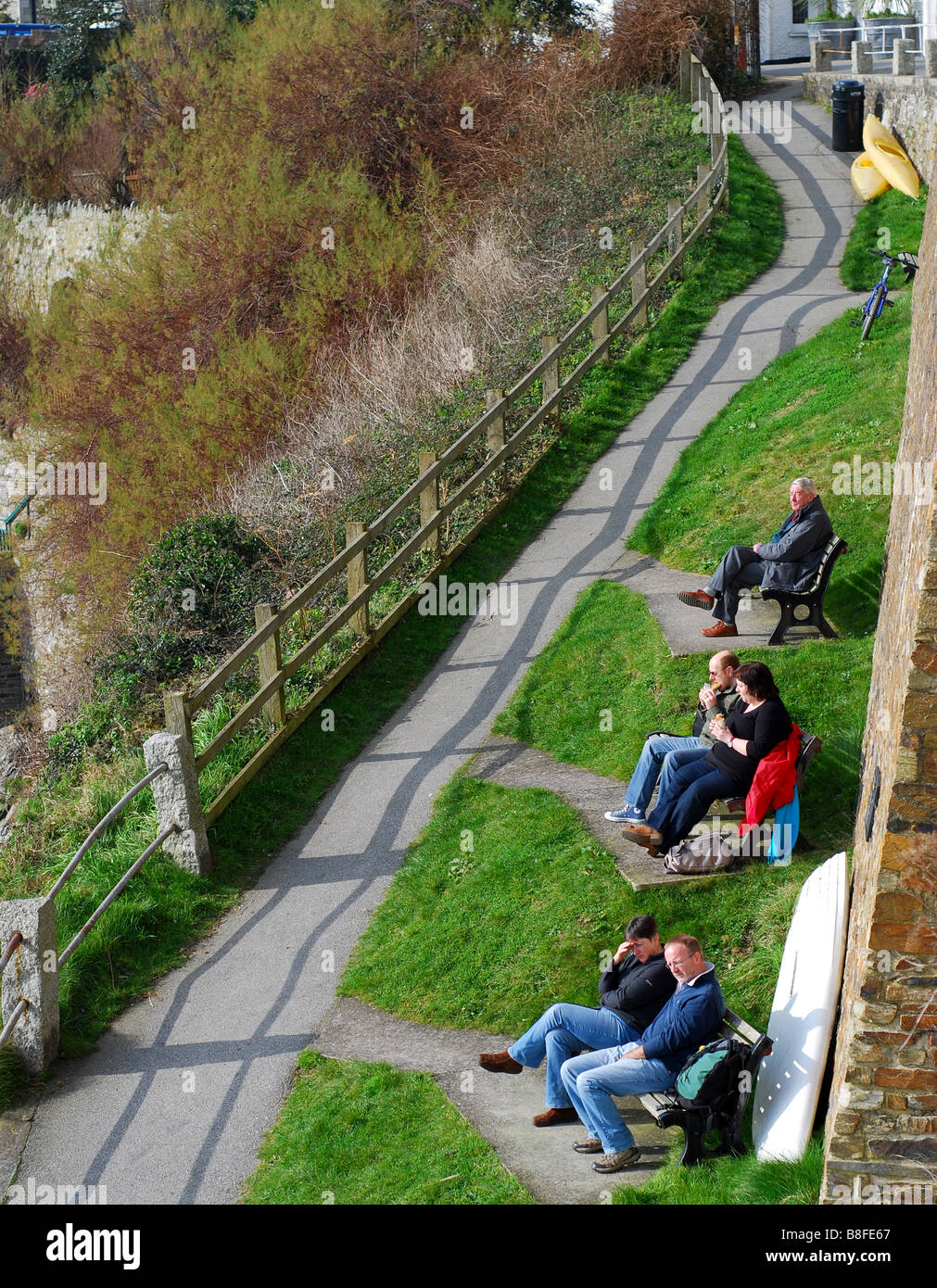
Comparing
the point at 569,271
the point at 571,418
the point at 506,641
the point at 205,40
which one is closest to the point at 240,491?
the point at 571,418

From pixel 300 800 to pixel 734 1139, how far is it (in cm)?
512

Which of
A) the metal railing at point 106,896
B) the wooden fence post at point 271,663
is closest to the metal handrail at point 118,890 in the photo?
the metal railing at point 106,896

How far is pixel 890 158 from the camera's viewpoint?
22484 mm

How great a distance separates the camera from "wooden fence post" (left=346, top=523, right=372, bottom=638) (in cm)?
1170

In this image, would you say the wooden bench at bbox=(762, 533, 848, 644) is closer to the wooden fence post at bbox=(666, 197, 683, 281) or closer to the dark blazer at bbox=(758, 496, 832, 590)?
the dark blazer at bbox=(758, 496, 832, 590)

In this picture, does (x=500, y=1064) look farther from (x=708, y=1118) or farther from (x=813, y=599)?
(x=813, y=599)

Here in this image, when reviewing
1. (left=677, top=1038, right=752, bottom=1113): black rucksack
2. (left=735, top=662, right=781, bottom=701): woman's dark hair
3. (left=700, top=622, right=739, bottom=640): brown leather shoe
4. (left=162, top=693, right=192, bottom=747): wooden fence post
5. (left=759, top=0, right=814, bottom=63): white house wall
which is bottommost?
(left=677, top=1038, right=752, bottom=1113): black rucksack

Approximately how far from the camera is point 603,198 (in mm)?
23344

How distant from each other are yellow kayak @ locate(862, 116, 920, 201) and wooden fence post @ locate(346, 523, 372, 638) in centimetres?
1446

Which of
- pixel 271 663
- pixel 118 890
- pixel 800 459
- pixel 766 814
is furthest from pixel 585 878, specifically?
pixel 800 459

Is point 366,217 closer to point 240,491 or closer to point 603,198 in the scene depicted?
point 603,198

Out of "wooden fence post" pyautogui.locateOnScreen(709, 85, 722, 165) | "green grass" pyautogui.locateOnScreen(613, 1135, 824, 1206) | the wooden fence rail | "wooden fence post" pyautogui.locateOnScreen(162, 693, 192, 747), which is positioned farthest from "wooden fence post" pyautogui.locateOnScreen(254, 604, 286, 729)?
"wooden fence post" pyautogui.locateOnScreen(709, 85, 722, 165)

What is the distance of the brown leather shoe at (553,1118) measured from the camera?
6.61 meters

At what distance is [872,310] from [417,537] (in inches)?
268
